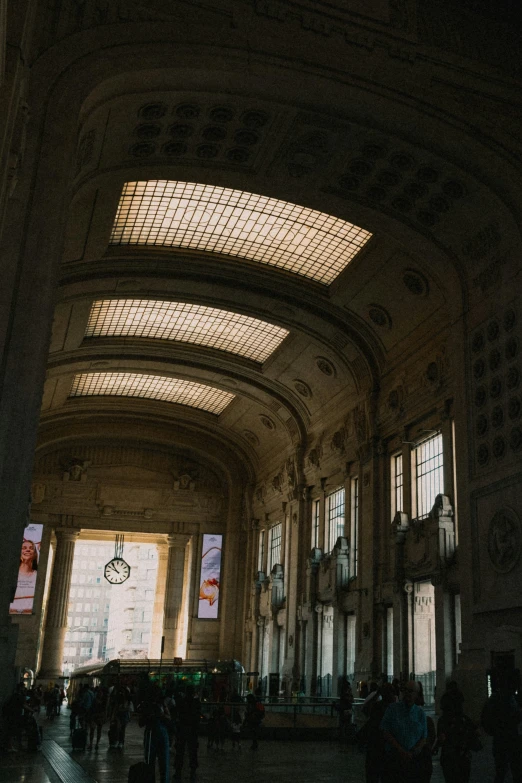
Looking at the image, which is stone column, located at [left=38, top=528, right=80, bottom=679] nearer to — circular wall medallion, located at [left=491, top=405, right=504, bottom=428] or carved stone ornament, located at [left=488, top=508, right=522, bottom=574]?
carved stone ornament, located at [left=488, top=508, right=522, bottom=574]

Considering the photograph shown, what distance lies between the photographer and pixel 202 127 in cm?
1530

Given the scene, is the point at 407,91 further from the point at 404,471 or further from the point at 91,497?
the point at 91,497

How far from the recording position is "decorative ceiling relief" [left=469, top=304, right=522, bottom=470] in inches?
583

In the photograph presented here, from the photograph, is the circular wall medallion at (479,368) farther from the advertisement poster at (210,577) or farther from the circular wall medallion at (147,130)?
the advertisement poster at (210,577)

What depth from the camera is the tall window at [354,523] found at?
2422 cm

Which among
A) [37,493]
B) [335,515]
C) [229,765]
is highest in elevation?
[37,493]

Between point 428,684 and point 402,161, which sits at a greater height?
point 402,161

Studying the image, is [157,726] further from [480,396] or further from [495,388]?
[480,396]

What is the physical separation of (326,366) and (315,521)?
6604 millimetres

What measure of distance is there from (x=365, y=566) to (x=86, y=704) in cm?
1062

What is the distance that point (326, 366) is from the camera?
25.5 meters

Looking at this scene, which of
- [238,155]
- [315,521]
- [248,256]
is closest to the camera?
[238,155]

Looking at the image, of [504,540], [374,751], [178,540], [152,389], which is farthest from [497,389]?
[178,540]

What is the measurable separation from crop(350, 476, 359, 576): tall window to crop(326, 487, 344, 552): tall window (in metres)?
1.31
